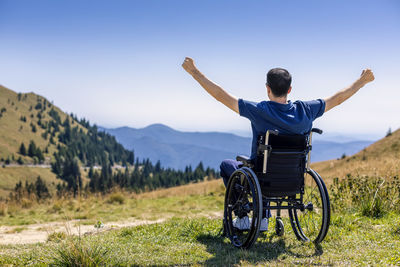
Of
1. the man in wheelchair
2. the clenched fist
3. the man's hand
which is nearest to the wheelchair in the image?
the man in wheelchair

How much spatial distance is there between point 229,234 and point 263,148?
1520 millimetres

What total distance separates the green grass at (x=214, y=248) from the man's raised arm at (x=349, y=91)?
1903 millimetres

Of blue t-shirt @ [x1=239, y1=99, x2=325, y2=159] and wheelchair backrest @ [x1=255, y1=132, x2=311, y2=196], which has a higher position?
blue t-shirt @ [x1=239, y1=99, x2=325, y2=159]

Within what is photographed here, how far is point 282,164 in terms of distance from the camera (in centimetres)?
425

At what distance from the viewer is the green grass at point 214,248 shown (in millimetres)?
3930

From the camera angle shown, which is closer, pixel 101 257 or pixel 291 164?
pixel 101 257

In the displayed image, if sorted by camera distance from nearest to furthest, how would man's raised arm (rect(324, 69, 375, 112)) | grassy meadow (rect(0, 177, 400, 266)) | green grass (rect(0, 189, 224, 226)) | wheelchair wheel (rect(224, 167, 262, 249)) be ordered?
1. grassy meadow (rect(0, 177, 400, 266))
2. wheelchair wheel (rect(224, 167, 262, 249))
3. man's raised arm (rect(324, 69, 375, 112))
4. green grass (rect(0, 189, 224, 226))

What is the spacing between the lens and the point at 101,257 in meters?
3.90

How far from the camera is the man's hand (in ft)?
14.5

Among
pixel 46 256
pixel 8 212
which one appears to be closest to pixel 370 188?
pixel 46 256

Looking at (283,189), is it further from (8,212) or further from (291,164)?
(8,212)

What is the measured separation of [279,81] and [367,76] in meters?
1.52

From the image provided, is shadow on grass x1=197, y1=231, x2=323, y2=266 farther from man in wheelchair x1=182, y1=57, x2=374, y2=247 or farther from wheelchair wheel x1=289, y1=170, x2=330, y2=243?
man in wheelchair x1=182, y1=57, x2=374, y2=247

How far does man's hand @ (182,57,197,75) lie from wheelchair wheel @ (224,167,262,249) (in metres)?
1.43
